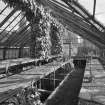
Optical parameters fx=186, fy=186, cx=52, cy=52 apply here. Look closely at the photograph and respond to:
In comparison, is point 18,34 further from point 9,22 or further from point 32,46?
point 32,46

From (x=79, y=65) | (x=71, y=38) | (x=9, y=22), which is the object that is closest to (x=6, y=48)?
(x=9, y=22)

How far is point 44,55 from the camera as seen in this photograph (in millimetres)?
8695

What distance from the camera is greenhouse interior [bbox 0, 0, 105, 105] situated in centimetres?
430

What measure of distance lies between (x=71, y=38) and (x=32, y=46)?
1210 cm

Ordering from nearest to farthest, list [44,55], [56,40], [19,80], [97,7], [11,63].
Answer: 1. [19,80]
2. [97,7]
3. [11,63]
4. [44,55]
5. [56,40]

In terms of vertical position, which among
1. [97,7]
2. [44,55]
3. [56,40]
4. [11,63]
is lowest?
[11,63]

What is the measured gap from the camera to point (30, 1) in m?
7.12

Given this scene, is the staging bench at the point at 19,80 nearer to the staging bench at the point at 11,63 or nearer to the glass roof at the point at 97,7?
the staging bench at the point at 11,63

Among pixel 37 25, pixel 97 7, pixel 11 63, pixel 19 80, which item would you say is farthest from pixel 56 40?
pixel 19 80

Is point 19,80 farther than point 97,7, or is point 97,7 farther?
point 97,7

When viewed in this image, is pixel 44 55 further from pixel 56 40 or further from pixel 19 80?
pixel 56 40

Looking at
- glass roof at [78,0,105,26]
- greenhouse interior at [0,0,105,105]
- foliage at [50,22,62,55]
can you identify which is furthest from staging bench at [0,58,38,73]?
foliage at [50,22,62,55]

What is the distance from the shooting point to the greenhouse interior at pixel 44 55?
4.30 m

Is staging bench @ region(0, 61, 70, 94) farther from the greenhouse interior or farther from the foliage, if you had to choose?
the foliage
